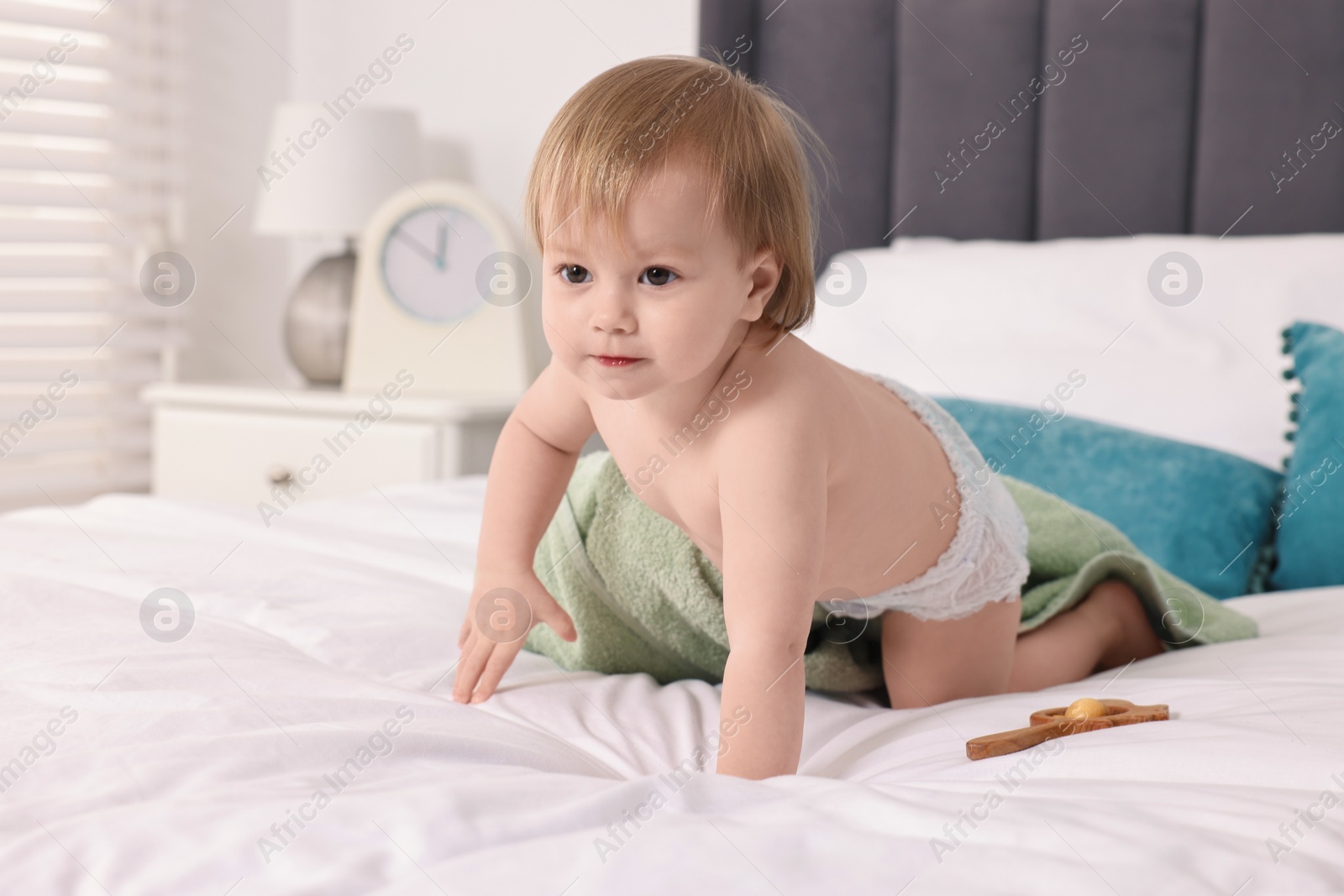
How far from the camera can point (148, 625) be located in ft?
2.84

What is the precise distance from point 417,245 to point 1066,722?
75.5 inches

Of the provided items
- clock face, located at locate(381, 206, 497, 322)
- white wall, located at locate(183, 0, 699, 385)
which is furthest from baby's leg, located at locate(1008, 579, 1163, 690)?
white wall, located at locate(183, 0, 699, 385)

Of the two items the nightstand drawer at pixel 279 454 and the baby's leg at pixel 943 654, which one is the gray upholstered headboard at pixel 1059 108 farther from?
the baby's leg at pixel 943 654

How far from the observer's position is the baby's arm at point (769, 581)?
689 millimetres

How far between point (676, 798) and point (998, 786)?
0.19 metres

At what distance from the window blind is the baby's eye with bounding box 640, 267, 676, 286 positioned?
2072mm

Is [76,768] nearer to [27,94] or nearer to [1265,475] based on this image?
[1265,475]

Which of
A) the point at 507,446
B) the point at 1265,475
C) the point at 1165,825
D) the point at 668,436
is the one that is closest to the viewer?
the point at 1165,825

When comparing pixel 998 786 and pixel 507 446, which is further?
pixel 507 446

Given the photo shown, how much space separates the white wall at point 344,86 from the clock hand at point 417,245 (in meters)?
0.28

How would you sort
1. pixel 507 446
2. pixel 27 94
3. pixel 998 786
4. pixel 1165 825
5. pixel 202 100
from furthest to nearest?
pixel 202 100, pixel 27 94, pixel 507 446, pixel 998 786, pixel 1165 825

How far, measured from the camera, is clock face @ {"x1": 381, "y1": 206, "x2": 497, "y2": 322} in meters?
2.35

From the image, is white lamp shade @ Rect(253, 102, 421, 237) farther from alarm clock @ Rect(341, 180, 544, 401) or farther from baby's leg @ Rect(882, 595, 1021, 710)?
baby's leg @ Rect(882, 595, 1021, 710)

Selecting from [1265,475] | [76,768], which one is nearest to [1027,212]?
[1265,475]
